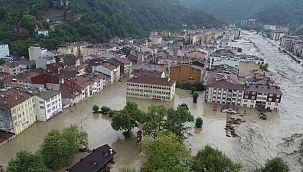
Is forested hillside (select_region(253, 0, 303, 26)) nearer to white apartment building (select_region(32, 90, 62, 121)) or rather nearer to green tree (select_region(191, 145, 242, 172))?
white apartment building (select_region(32, 90, 62, 121))

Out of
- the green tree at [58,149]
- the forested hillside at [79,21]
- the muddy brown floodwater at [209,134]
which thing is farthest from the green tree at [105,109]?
the forested hillside at [79,21]

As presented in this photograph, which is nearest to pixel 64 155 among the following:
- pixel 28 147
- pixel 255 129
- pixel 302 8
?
pixel 28 147

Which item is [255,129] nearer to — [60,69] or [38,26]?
[60,69]

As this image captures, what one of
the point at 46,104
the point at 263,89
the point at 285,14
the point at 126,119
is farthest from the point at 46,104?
the point at 285,14

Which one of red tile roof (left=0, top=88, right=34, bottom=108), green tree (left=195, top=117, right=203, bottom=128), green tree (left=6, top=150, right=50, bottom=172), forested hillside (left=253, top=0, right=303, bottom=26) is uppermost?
forested hillside (left=253, top=0, right=303, bottom=26)

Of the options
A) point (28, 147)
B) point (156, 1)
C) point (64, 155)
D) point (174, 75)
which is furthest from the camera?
point (156, 1)

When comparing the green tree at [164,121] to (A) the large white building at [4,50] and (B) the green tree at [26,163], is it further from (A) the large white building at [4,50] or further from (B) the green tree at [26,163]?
(A) the large white building at [4,50]

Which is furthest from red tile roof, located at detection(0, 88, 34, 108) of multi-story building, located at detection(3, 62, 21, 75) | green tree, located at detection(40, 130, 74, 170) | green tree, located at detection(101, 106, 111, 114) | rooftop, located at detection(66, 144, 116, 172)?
multi-story building, located at detection(3, 62, 21, 75)
